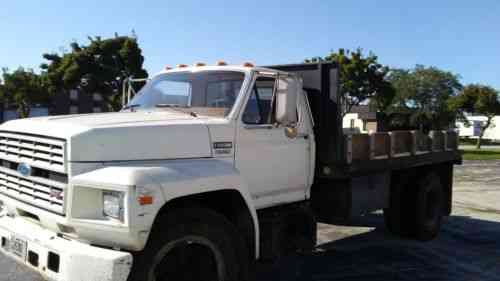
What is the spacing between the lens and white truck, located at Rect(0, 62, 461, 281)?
3.54 m

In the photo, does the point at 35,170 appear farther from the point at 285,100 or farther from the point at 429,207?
the point at 429,207

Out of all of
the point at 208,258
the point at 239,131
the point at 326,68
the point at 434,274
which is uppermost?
the point at 326,68

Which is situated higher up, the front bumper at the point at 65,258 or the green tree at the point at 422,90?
the green tree at the point at 422,90

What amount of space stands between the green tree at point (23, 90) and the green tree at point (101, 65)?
2.66 metres

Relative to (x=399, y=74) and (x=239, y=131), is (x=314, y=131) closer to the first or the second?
(x=239, y=131)

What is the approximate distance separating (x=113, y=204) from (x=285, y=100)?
1841 millimetres

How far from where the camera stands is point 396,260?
6.46 m

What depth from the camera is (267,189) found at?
488 cm

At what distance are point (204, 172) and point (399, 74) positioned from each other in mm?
54987

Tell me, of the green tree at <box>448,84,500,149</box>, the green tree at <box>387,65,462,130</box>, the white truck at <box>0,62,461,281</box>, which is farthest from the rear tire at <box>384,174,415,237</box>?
the green tree at <box>387,65,462,130</box>

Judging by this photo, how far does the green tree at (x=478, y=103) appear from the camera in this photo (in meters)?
41.3

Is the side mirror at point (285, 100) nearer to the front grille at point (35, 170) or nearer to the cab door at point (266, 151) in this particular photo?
the cab door at point (266, 151)

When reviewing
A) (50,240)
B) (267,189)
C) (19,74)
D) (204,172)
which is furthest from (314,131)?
(19,74)

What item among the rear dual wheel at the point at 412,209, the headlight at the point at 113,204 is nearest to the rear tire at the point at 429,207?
Answer: the rear dual wheel at the point at 412,209
